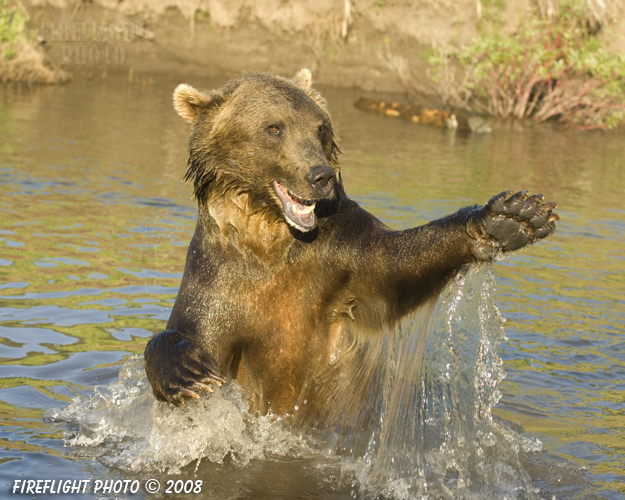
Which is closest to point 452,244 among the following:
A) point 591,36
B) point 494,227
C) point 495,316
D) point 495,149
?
point 494,227

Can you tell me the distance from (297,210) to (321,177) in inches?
10.0

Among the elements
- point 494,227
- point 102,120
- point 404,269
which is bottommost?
point 102,120

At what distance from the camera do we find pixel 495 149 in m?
17.3

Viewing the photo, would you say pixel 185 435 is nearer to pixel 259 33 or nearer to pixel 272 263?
pixel 272 263

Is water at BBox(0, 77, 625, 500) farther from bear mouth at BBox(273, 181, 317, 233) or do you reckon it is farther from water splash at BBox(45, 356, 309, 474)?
bear mouth at BBox(273, 181, 317, 233)

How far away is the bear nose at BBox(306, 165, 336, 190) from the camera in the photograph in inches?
184

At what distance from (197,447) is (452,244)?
5.83ft

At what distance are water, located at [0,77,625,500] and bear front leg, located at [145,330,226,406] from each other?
36cm

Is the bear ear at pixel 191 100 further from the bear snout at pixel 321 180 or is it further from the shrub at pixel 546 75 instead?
the shrub at pixel 546 75

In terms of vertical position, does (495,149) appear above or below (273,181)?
below

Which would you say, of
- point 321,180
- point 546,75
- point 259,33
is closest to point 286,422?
point 321,180

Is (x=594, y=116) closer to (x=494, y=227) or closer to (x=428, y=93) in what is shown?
(x=428, y=93)

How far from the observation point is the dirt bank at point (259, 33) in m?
23.5

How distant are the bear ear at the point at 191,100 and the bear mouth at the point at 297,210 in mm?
633
